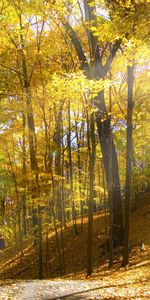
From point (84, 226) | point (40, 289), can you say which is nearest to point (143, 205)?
point (84, 226)

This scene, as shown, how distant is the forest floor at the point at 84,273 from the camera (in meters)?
9.53

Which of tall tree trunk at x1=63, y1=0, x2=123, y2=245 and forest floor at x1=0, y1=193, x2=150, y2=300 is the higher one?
tall tree trunk at x1=63, y1=0, x2=123, y2=245

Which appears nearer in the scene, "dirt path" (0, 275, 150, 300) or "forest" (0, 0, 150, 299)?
"dirt path" (0, 275, 150, 300)

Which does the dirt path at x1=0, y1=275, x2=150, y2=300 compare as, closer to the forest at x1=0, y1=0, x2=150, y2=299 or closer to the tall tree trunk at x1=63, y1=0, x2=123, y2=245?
the forest at x1=0, y1=0, x2=150, y2=299

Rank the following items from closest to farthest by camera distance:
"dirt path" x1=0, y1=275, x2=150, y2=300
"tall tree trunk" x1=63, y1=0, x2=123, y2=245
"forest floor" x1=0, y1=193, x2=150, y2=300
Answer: "dirt path" x1=0, y1=275, x2=150, y2=300 → "forest floor" x1=0, y1=193, x2=150, y2=300 → "tall tree trunk" x1=63, y1=0, x2=123, y2=245

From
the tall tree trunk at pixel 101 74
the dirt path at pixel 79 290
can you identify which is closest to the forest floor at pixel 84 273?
the dirt path at pixel 79 290

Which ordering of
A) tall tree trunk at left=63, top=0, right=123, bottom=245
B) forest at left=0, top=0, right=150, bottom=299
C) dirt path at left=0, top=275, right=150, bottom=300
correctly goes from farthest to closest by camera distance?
tall tree trunk at left=63, top=0, right=123, bottom=245, forest at left=0, top=0, right=150, bottom=299, dirt path at left=0, top=275, right=150, bottom=300

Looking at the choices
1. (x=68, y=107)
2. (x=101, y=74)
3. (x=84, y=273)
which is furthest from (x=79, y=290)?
(x=101, y=74)

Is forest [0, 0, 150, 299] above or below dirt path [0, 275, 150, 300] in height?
above

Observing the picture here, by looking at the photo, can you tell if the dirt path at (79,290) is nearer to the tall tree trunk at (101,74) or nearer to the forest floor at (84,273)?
the forest floor at (84,273)

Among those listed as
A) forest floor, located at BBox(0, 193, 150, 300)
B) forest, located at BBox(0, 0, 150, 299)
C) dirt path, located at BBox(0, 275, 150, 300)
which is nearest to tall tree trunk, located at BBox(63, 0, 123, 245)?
forest, located at BBox(0, 0, 150, 299)

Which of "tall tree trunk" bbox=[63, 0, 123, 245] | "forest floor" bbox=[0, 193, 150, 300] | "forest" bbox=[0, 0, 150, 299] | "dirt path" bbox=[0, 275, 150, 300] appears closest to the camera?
"dirt path" bbox=[0, 275, 150, 300]

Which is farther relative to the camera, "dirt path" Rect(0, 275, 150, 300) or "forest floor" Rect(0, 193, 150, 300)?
"forest floor" Rect(0, 193, 150, 300)

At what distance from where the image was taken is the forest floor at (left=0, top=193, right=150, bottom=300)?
31.3 ft
